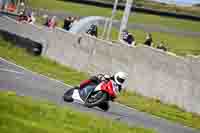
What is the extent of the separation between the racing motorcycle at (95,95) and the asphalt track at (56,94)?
0.17 meters

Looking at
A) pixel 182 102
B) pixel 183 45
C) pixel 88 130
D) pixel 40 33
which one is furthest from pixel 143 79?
pixel 183 45

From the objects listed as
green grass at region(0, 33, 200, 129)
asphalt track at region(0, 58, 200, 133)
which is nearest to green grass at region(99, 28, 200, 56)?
green grass at region(0, 33, 200, 129)

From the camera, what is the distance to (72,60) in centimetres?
2952

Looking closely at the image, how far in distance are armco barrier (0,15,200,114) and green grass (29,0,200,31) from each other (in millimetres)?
26715

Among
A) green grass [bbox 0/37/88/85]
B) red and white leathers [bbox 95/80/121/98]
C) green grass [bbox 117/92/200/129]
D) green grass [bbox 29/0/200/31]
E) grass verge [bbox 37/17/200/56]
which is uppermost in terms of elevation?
red and white leathers [bbox 95/80/121/98]

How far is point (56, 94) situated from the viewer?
19.0 meters

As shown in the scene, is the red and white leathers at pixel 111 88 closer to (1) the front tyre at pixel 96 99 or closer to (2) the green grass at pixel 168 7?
(1) the front tyre at pixel 96 99

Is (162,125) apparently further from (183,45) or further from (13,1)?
(13,1)

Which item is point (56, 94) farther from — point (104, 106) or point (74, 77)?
point (74, 77)

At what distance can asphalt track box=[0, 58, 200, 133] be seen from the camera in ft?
53.8

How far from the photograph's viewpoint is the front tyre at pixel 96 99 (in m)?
16.5

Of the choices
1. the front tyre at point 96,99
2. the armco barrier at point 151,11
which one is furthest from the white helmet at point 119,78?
the armco barrier at point 151,11

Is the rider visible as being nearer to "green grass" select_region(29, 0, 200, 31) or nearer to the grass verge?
the grass verge

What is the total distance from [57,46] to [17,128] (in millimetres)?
22057
